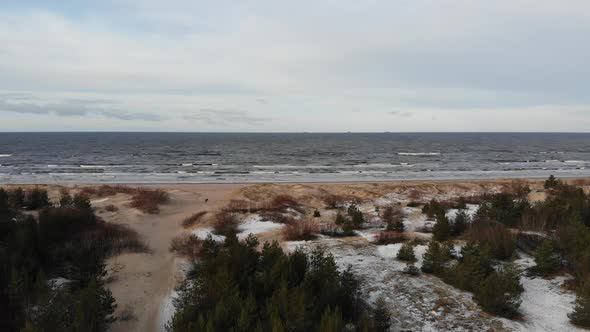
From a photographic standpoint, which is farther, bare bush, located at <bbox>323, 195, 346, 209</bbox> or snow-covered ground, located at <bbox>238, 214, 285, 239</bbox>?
bare bush, located at <bbox>323, 195, 346, 209</bbox>

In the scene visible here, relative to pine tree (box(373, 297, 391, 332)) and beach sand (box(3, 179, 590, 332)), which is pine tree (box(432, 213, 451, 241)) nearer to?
beach sand (box(3, 179, 590, 332))

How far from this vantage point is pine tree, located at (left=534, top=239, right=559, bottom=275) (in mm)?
8906

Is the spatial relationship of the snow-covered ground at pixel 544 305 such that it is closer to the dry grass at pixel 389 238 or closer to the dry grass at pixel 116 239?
the dry grass at pixel 389 238

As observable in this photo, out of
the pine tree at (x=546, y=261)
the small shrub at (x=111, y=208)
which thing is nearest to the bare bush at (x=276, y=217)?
the small shrub at (x=111, y=208)

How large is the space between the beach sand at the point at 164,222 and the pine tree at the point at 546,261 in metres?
7.89

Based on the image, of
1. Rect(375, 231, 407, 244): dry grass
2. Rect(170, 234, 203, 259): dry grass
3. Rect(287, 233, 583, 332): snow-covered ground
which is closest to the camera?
Rect(287, 233, 583, 332): snow-covered ground

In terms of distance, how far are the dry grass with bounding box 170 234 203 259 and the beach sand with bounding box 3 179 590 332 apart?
28cm

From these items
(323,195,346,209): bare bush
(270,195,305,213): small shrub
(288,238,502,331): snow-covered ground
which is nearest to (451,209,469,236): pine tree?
(288,238,502,331): snow-covered ground

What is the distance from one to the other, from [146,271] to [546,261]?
10495mm

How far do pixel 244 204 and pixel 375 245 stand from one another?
9.35 m

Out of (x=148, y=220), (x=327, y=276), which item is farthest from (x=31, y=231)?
(x=327, y=276)

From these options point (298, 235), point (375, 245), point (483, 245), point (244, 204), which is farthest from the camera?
point (244, 204)

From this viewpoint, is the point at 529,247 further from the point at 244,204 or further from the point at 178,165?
the point at 178,165

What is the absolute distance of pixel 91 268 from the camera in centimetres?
844
